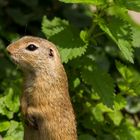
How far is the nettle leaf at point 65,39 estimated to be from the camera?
3871mm

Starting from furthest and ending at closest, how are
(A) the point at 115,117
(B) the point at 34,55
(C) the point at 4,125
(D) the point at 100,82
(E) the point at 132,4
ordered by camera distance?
(A) the point at 115,117
(C) the point at 4,125
(D) the point at 100,82
(E) the point at 132,4
(B) the point at 34,55

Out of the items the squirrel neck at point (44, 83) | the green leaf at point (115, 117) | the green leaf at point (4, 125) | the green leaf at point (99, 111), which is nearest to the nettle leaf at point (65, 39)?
the squirrel neck at point (44, 83)

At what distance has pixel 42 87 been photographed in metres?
3.48

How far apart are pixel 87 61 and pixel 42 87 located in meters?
0.69

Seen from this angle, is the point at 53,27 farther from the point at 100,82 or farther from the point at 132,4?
the point at 132,4

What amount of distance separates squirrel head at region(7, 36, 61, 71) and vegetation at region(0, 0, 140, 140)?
348 millimetres

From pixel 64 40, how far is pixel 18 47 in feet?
1.80

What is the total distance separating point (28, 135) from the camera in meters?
3.57

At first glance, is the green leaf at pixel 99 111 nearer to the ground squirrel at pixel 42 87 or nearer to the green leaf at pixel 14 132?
the green leaf at pixel 14 132

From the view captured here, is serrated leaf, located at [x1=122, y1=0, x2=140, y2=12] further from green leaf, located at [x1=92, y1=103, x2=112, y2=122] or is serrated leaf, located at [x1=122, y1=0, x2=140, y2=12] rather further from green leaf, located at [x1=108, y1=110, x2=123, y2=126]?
green leaf, located at [x1=108, y1=110, x2=123, y2=126]

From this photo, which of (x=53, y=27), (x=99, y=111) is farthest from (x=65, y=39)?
(x=99, y=111)

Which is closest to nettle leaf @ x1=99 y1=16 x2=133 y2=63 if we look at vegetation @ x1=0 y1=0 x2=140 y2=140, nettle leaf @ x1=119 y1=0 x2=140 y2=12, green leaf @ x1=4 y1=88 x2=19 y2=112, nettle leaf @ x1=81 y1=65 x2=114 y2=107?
vegetation @ x1=0 y1=0 x2=140 y2=140

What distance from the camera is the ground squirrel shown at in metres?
3.46

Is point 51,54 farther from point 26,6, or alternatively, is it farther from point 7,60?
point 26,6
